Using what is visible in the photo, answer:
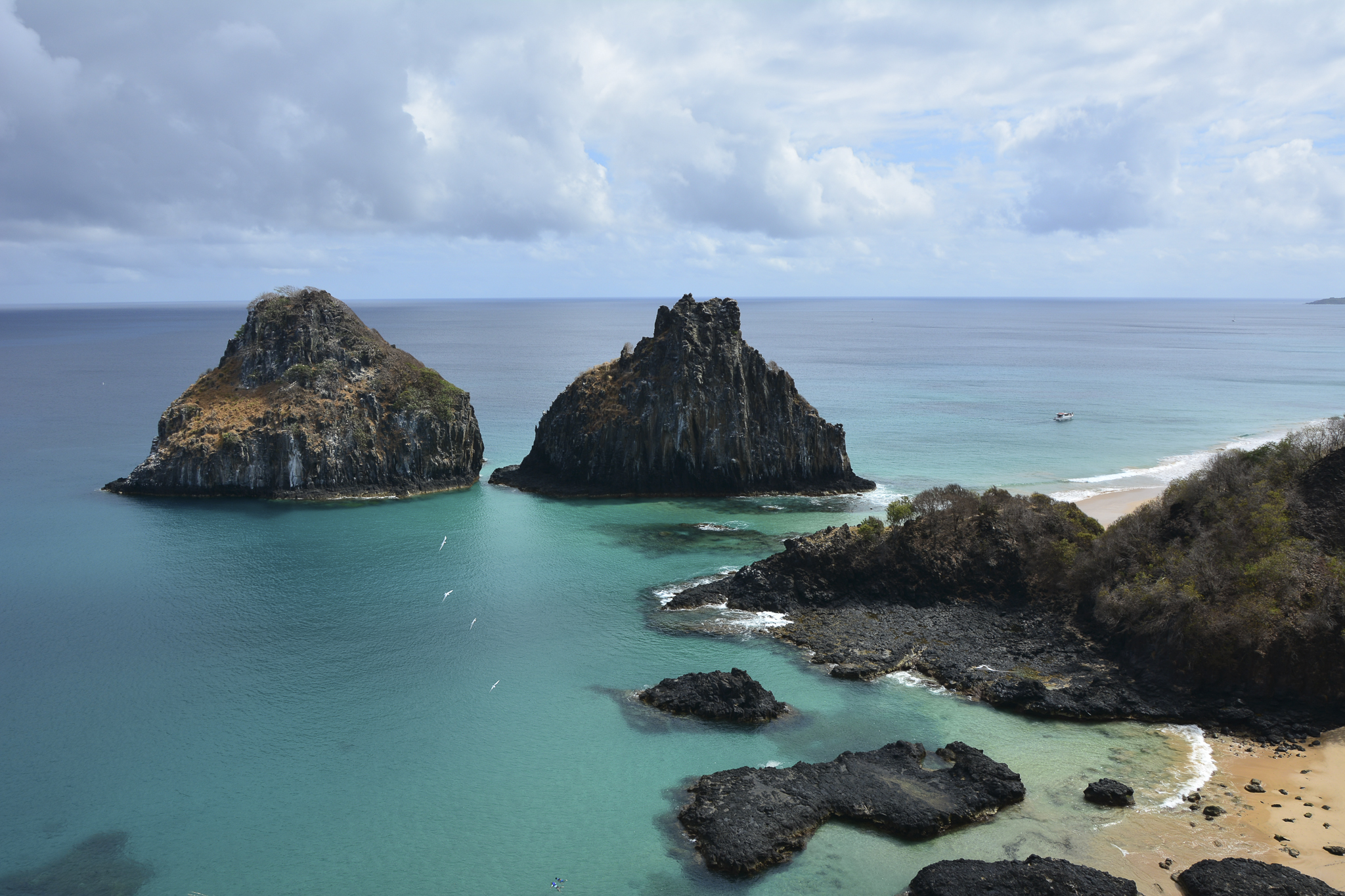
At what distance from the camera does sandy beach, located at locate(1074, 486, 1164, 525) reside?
64625mm

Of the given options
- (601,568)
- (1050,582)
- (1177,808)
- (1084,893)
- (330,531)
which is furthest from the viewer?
(330,531)

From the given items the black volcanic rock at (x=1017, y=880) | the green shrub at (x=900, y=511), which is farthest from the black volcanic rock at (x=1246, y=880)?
the green shrub at (x=900, y=511)

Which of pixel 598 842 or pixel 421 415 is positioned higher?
pixel 421 415

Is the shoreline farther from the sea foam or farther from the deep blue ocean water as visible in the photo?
the sea foam

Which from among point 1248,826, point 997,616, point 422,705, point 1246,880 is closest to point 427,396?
point 422,705

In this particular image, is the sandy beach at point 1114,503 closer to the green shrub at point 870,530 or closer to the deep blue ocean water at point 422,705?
the deep blue ocean water at point 422,705

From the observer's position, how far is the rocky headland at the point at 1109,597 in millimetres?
34969

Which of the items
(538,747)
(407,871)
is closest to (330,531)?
(538,747)

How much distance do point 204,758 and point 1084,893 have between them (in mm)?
31587

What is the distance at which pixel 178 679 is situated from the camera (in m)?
39.2

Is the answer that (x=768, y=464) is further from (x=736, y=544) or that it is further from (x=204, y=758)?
(x=204, y=758)

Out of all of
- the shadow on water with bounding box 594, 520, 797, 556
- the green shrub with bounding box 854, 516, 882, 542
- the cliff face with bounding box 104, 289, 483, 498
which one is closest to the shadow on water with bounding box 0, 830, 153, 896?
the shadow on water with bounding box 594, 520, 797, 556

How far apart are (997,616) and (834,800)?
2001 centimetres

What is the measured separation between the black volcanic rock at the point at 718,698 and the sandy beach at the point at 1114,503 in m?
38.3
